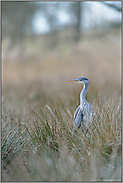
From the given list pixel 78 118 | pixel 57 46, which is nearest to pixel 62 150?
pixel 78 118

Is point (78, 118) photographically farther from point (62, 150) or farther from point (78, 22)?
point (78, 22)

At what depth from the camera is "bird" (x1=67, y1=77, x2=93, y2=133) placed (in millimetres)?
2002

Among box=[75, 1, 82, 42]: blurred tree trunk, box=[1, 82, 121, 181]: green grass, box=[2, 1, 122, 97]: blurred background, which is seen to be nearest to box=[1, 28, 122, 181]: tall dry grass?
box=[1, 82, 121, 181]: green grass

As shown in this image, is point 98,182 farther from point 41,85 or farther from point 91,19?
point 91,19

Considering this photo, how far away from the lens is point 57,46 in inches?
427

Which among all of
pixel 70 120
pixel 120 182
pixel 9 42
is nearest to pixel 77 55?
pixel 9 42

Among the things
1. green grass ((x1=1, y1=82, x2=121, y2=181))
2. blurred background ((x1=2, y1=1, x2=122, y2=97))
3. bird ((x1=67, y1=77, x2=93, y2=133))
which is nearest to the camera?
green grass ((x1=1, y1=82, x2=121, y2=181))

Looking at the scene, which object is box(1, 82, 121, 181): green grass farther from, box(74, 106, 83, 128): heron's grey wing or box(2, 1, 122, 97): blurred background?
box(2, 1, 122, 97): blurred background

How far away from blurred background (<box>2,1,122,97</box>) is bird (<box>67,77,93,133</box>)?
4.68 meters

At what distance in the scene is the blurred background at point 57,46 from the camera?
802cm

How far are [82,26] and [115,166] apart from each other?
9905 mm

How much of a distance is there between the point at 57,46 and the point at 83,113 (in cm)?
918

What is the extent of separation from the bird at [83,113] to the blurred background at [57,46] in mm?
4677

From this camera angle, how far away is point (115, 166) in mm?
1675
